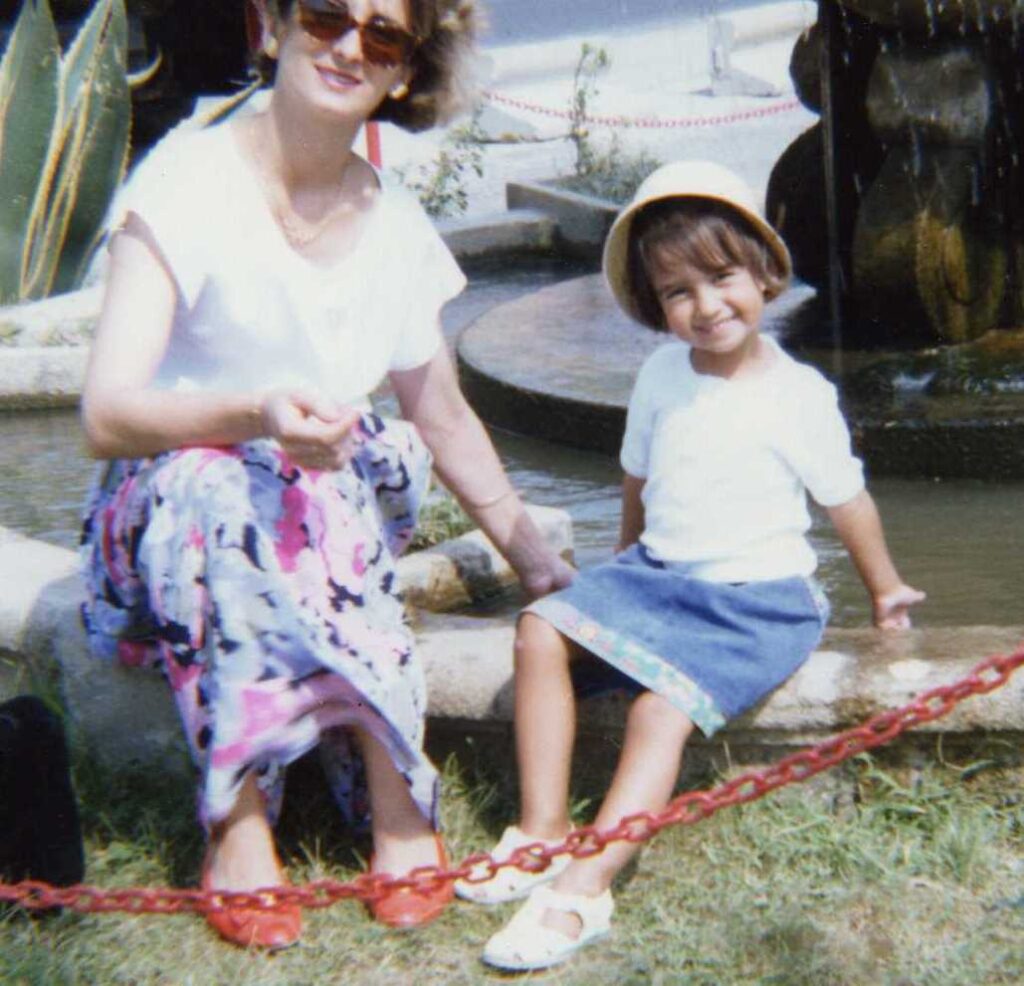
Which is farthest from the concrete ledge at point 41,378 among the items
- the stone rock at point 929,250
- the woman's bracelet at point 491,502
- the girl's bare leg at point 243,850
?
the girl's bare leg at point 243,850

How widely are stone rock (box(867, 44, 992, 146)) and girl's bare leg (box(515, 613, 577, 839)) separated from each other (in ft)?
9.30

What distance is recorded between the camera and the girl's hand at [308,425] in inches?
93.9

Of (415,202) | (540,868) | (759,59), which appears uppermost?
(415,202)

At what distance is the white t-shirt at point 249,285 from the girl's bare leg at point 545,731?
0.54 meters

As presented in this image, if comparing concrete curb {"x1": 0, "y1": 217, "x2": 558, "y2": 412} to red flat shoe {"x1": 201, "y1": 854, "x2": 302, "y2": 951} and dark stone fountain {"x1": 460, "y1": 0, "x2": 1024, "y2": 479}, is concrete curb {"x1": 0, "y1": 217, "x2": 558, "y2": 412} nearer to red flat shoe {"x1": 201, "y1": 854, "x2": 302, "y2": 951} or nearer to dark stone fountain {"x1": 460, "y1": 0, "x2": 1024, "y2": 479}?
dark stone fountain {"x1": 460, "y1": 0, "x2": 1024, "y2": 479}

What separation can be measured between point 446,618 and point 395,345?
504 millimetres

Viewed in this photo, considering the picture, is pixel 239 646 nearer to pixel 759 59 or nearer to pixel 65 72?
pixel 65 72

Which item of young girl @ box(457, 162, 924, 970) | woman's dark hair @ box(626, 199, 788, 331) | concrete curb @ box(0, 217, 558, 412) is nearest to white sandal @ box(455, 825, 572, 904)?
young girl @ box(457, 162, 924, 970)

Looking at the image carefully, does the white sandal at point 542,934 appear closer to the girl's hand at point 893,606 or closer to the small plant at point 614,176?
the girl's hand at point 893,606

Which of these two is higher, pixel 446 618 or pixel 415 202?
pixel 415 202

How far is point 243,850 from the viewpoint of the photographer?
2676 millimetres

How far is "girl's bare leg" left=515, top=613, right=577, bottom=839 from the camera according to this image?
2.74 m

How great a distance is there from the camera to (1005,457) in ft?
14.9

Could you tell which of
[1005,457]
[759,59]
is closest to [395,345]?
[1005,457]
